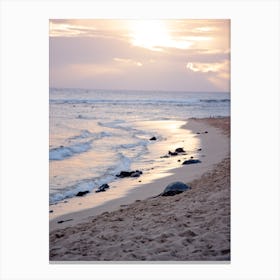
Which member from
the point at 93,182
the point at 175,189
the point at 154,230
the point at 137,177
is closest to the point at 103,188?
the point at 93,182

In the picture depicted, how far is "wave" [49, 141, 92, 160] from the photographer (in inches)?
265

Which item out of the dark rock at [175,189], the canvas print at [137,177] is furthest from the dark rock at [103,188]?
the dark rock at [175,189]

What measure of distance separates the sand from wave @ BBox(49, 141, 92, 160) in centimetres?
109

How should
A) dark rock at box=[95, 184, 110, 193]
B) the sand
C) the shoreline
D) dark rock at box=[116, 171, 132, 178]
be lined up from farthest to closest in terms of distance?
dark rock at box=[116, 171, 132, 178], dark rock at box=[95, 184, 110, 193], the shoreline, the sand

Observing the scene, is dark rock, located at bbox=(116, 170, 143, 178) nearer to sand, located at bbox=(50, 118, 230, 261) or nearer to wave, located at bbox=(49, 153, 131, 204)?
wave, located at bbox=(49, 153, 131, 204)

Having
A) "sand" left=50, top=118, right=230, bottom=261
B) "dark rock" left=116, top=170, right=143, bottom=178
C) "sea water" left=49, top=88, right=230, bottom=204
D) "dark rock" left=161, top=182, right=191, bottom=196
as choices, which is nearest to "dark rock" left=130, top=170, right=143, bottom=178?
"dark rock" left=116, top=170, right=143, bottom=178
